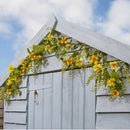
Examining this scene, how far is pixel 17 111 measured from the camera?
5.28 metres

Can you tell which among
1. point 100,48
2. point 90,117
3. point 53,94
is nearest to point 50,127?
point 53,94

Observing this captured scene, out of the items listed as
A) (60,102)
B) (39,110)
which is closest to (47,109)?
(39,110)

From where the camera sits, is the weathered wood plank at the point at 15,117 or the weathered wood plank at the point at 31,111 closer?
the weathered wood plank at the point at 31,111

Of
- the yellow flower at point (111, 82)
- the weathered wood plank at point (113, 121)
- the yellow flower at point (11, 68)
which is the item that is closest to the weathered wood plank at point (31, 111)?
the yellow flower at point (11, 68)

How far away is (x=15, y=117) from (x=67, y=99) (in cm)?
151

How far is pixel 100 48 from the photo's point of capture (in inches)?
152

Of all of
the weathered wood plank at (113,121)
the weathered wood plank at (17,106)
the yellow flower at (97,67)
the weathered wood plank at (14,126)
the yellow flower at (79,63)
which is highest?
the yellow flower at (79,63)

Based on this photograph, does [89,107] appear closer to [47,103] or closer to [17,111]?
[47,103]

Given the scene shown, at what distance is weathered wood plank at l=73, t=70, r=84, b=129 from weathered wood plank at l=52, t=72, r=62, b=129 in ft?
0.99

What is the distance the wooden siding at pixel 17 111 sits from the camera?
200 inches

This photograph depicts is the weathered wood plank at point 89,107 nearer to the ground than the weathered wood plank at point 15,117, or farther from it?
farther from it

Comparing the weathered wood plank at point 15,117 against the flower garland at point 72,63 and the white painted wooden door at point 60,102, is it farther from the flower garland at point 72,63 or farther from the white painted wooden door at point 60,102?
the flower garland at point 72,63

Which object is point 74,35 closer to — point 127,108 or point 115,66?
point 115,66

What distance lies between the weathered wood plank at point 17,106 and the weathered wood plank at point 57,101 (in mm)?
816
